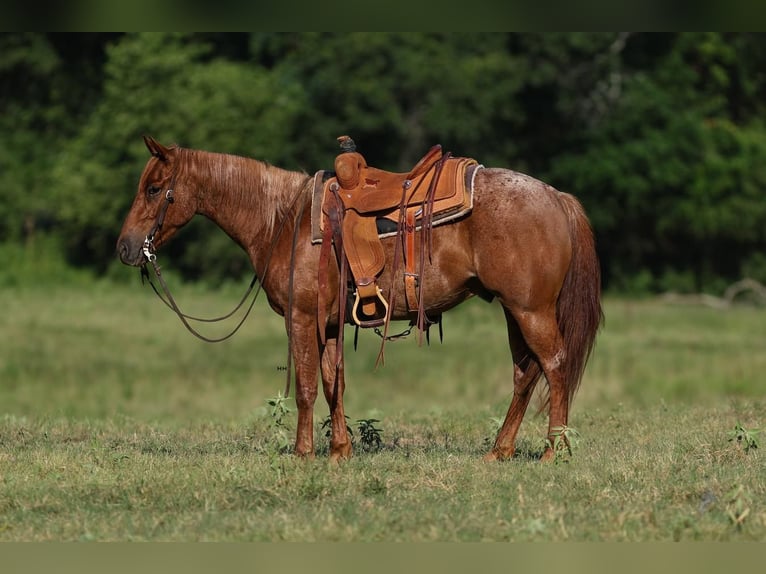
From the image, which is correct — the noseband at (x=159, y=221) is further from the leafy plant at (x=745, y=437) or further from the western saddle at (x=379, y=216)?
the leafy plant at (x=745, y=437)

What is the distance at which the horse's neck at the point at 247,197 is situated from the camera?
30.0ft

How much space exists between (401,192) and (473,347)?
575 inches

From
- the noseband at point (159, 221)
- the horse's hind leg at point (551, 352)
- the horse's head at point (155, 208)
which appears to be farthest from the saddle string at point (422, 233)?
the noseband at point (159, 221)

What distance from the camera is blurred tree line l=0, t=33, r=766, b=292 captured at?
32.5 meters

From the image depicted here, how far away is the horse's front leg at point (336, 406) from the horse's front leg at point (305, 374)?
0.11 metres

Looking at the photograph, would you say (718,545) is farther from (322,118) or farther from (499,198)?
A: (322,118)

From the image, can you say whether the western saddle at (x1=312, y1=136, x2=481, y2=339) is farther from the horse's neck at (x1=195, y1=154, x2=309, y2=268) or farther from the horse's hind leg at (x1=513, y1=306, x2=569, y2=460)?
the horse's hind leg at (x1=513, y1=306, x2=569, y2=460)

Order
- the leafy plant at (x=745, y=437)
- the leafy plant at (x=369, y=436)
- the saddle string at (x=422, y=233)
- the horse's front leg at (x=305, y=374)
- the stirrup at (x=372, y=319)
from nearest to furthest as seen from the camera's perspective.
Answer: the saddle string at (x=422, y=233)
the stirrup at (x=372, y=319)
the horse's front leg at (x=305, y=374)
the leafy plant at (x=745, y=437)
the leafy plant at (x=369, y=436)

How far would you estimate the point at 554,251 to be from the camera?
870 cm

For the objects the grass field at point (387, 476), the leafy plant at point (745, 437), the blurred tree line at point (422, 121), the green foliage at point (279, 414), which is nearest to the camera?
the grass field at point (387, 476)

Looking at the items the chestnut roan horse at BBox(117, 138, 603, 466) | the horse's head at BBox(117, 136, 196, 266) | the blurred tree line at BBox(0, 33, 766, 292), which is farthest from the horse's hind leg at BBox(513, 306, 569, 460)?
the blurred tree line at BBox(0, 33, 766, 292)

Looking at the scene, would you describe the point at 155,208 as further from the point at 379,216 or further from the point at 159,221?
the point at 379,216

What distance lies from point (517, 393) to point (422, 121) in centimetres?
2389

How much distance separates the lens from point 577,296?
8.87m
